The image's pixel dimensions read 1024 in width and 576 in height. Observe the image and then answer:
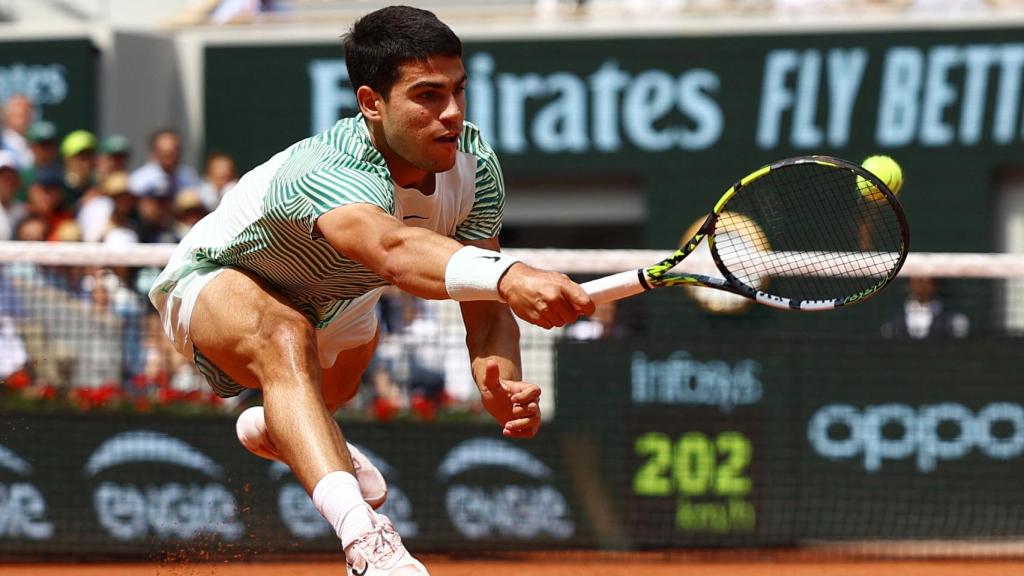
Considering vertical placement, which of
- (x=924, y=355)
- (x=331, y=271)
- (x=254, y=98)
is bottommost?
(x=924, y=355)

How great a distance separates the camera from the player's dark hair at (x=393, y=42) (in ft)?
15.9

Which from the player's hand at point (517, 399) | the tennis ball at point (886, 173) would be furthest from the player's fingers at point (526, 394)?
the tennis ball at point (886, 173)

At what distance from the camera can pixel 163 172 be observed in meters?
11.1

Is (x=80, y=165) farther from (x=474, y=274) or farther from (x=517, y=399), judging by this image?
(x=474, y=274)

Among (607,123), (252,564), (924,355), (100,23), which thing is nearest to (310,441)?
(252,564)

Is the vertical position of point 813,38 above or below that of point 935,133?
above

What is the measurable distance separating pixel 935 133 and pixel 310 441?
8.46m

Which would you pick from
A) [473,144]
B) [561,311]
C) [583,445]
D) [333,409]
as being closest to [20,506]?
[583,445]

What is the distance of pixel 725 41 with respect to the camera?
40.2 ft

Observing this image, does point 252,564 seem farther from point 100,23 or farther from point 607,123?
point 100,23

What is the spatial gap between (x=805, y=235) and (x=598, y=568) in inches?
110

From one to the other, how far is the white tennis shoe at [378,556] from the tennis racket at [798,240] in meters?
0.98

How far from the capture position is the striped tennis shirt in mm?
4824

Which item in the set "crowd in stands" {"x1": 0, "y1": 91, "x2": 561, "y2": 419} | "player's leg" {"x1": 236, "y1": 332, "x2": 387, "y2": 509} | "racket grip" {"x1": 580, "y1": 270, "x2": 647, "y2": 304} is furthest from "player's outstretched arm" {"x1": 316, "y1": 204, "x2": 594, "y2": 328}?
"crowd in stands" {"x1": 0, "y1": 91, "x2": 561, "y2": 419}
